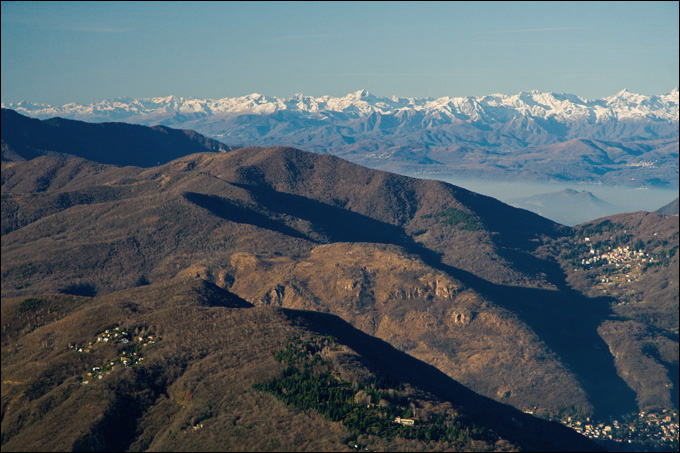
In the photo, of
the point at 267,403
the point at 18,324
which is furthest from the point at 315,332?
the point at 18,324

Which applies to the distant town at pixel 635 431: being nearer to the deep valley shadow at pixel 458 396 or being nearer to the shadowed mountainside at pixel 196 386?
the deep valley shadow at pixel 458 396

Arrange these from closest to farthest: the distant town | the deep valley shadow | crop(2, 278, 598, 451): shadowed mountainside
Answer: crop(2, 278, 598, 451): shadowed mountainside → the deep valley shadow → the distant town

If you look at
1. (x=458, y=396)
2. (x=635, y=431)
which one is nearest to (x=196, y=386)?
(x=458, y=396)

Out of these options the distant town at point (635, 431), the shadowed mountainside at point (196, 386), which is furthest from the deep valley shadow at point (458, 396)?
the distant town at point (635, 431)

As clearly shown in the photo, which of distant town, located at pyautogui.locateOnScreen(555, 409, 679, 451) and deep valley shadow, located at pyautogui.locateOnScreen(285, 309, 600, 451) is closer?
deep valley shadow, located at pyautogui.locateOnScreen(285, 309, 600, 451)

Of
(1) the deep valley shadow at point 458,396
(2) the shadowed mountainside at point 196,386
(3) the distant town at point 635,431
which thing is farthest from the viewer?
(3) the distant town at point 635,431

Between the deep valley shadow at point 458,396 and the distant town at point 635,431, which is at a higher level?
the deep valley shadow at point 458,396

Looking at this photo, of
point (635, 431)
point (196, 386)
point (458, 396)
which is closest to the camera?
point (196, 386)

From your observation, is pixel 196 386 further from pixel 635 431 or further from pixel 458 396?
pixel 635 431

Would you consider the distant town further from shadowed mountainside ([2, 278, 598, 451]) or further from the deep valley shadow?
shadowed mountainside ([2, 278, 598, 451])

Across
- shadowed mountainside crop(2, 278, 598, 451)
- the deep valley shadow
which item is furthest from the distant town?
shadowed mountainside crop(2, 278, 598, 451)

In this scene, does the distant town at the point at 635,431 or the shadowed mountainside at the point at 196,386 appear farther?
the distant town at the point at 635,431
